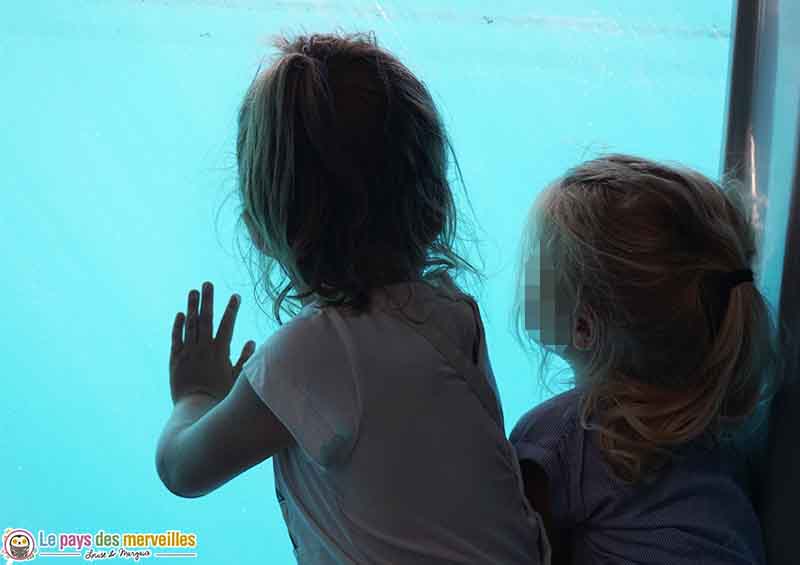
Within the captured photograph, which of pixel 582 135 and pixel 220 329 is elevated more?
pixel 582 135

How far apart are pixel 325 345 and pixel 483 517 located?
24cm

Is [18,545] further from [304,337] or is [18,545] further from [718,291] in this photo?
[718,291]

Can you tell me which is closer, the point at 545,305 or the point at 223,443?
the point at 223,443

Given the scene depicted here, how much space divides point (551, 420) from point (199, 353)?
0.42 metres

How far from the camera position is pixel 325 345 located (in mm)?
772

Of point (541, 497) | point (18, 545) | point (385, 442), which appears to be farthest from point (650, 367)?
point (18, 545)

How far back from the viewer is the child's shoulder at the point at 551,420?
0.94m

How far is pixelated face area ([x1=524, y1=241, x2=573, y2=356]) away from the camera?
94cm

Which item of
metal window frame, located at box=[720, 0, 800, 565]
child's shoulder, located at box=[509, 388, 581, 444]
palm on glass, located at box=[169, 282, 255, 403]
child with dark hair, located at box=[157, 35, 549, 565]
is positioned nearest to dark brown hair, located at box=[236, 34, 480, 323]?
child with dark hair, located at box=[157, 35, 549, 565]

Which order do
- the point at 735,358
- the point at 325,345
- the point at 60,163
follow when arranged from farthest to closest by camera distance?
1. the point at 60,163
2. the point at 735,358
3. the point at 325,345

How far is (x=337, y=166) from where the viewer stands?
77 cm

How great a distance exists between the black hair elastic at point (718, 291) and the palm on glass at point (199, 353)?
541 millimetres

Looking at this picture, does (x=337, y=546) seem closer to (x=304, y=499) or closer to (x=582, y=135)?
(x=304, y=499)

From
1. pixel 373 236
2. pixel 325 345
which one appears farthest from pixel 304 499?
pixel 373 236
